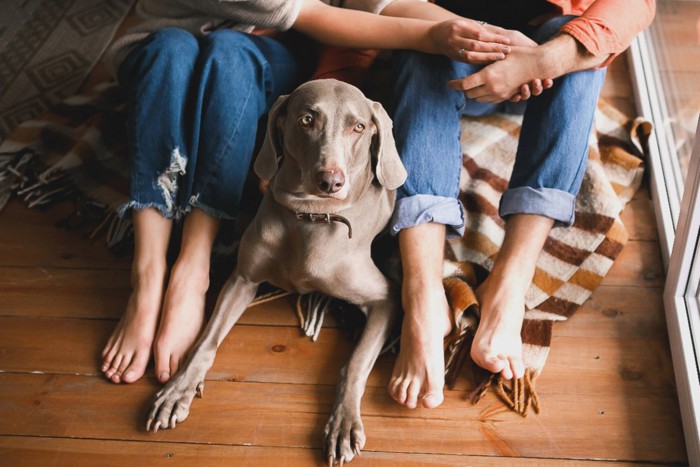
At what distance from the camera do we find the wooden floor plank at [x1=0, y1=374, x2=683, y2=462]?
1.48m

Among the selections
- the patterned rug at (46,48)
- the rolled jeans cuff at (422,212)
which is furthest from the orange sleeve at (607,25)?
the patterned rug at (46,48)

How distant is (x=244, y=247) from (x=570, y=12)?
886 millimetres

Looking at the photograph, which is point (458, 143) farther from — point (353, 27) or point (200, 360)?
point (200, 360)

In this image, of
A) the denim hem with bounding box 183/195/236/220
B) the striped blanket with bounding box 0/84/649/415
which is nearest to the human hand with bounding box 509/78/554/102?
the striped blanket with bounding box 0/84/649/415

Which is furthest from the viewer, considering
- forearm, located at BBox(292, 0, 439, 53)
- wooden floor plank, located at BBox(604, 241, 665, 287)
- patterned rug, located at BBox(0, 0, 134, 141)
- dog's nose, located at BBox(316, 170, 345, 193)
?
patterned rug, located at BBox(0, 0, 134, 141)

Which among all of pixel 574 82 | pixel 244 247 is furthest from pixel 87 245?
pixel 574 82

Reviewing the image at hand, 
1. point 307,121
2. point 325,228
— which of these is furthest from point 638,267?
point 307,121

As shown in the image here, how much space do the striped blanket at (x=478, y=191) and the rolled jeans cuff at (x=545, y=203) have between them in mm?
200

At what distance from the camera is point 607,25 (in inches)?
61.0

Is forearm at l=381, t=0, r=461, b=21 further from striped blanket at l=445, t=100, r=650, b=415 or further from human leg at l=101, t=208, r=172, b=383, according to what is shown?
human leg at l=101, t=208, r=172, b=383

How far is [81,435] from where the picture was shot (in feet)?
4.91

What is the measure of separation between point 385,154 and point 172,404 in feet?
2.09

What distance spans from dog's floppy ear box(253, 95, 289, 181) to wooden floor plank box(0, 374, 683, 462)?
0.44 meters

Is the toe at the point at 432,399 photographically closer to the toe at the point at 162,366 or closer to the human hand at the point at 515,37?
the toe at the point at 162,366
